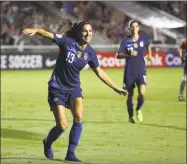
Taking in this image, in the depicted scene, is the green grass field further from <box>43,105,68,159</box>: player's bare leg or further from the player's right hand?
the player's right hand

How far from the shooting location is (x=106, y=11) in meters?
39.9

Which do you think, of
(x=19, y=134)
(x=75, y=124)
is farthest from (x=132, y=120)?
(x=75, y=124)

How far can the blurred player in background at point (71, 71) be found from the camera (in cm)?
948

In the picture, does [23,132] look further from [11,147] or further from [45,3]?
[45,3]

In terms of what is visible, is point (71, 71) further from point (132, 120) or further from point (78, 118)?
point (132, 120)

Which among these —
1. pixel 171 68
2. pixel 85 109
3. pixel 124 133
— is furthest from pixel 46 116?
pixel 171 68

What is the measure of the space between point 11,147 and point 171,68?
24179 mm

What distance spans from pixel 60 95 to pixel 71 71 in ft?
1.34

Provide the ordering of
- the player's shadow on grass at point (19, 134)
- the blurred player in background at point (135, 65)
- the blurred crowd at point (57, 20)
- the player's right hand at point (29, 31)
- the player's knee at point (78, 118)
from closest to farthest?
the player's right hand at point (29, 31)
the player's knee at point (78, 118)
the player's shadow on grass at point (19, 134)
the blurred player in background at point (135, 65)
the blurred crowd at point (57, 20)

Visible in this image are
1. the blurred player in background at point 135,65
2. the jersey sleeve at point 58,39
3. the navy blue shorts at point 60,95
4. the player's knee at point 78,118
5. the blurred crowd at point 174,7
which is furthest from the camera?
the blurred crowd at point 174,7

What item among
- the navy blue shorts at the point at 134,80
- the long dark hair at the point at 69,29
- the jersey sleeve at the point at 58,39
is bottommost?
the navy blue shorts at the point at 134,80

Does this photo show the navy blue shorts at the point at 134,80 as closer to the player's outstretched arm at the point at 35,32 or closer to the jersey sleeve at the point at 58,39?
the jersey sleeve at the point at 58,39

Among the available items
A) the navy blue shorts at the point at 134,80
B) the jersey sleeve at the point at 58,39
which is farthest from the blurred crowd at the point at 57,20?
the jersey sleeve at the point at 58,39

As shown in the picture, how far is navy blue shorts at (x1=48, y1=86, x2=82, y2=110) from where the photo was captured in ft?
31.7
